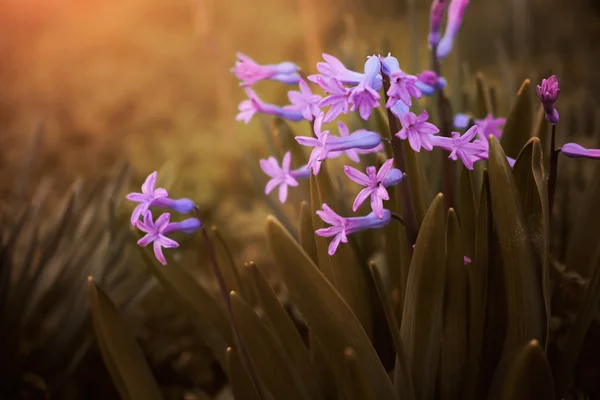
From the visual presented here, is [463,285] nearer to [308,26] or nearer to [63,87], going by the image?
[308,26]

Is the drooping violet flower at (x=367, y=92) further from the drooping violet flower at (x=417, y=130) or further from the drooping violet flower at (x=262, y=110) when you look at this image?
the drooping violet flower at (x=262, y=110)

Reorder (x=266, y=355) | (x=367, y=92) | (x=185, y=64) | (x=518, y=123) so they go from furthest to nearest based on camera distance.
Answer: (x=185, y=64)
(x=518, y=123)
(x=266, y=355)
(x=367, y=92)

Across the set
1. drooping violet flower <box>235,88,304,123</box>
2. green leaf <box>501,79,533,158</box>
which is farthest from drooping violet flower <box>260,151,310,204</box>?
green leaf <box>501,79,533,158</box>

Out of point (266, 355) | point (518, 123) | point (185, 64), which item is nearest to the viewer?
point (266, 355)

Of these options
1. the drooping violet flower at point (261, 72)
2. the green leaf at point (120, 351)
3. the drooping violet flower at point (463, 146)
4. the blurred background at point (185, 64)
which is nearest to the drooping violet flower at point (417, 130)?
the drooping violet flower at point (463, 146)

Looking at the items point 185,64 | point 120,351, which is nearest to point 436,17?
point 120,351

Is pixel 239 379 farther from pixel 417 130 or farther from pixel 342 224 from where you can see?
pixel 417 130

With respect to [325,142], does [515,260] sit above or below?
below

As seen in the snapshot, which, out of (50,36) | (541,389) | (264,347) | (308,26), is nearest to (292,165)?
(264,347)
